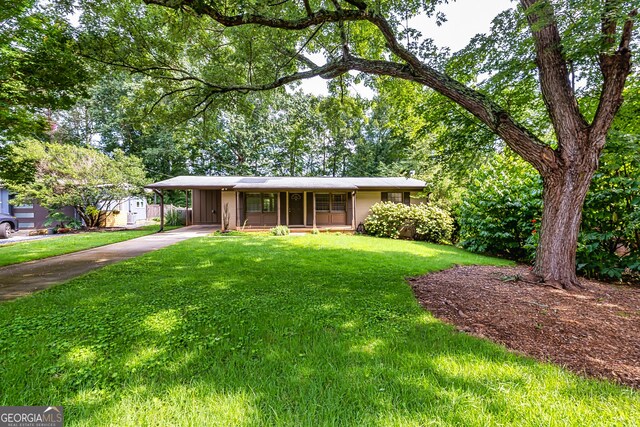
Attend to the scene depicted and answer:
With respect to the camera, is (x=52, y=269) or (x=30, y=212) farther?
(x=30, y=212)

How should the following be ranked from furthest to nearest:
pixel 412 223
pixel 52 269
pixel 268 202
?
pixel 268 202
pixel 412 223
pixel 52 269

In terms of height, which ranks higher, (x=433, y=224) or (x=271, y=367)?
(x=433, y=224)

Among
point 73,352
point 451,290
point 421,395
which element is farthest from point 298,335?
point 451,290

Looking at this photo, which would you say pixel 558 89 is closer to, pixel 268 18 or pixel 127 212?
pixel 268 18

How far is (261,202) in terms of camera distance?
1554cm

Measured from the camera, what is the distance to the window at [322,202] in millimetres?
15750

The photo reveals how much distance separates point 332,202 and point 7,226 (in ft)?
54.0

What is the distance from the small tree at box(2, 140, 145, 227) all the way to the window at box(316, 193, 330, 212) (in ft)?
34.9

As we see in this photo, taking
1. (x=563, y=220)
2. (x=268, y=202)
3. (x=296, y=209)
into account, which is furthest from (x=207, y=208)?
(x=563, y=220)

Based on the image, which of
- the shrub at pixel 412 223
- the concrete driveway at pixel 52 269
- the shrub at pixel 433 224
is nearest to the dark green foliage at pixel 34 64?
the concrete driveway at pixel 52 269

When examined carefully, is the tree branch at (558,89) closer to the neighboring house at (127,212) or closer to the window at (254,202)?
the window at (254,202)

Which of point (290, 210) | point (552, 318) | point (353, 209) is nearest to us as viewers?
point (552, 318)

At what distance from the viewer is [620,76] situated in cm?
387

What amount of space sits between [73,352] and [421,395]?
9.69 ft
